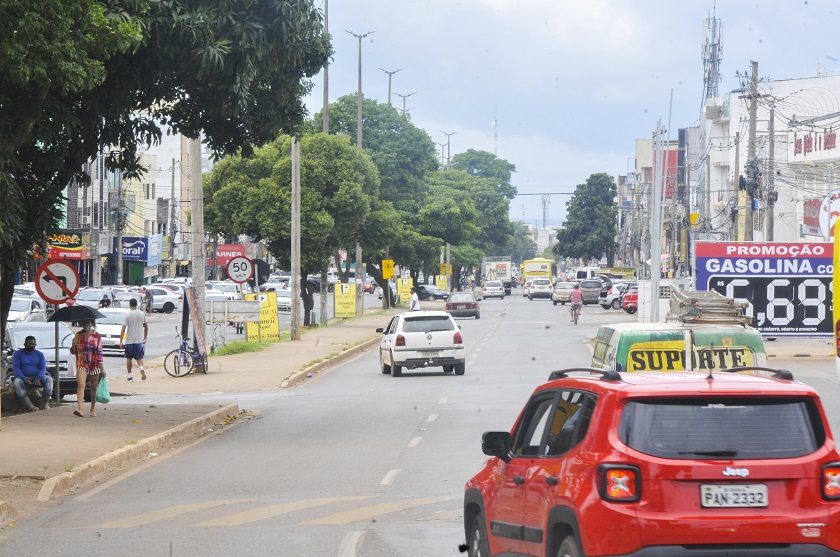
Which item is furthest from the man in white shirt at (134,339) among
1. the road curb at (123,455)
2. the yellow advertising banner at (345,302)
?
the yellow advertising banner at (345,302)

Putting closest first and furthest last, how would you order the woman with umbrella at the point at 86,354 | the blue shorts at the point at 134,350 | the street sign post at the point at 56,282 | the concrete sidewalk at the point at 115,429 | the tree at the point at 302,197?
the concrete sidewalk at the point at 115,429, the woman with umbrella at the point at 86,354, the street sign post at the point at 56,282, the blue shorts at the point at 134,350, the tree at the point at 302,197

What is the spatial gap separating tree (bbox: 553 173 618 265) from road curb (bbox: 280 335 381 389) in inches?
3987

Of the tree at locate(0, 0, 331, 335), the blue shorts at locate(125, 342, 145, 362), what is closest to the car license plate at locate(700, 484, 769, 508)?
the tree at locate(0, 0, 331, 335)

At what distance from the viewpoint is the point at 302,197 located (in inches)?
2142

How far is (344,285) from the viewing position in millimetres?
69250

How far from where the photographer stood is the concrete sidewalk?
14750mm

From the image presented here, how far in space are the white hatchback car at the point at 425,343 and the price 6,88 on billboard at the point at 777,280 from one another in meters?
9.77

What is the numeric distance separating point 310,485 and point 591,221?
13686 cm

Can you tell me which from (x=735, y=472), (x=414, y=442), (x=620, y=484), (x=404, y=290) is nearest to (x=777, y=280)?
(x=414, y=442)

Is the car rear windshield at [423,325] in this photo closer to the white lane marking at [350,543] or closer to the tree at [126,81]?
the tree at [126,81]

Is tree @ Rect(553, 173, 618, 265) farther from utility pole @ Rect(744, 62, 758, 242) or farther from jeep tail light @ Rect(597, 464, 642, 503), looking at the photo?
jeep tail light @ Rect(597, 464, 642, 503)

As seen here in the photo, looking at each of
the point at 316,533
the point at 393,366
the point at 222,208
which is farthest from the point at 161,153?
the point at 316,533

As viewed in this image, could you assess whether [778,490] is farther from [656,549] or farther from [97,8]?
[97,8]

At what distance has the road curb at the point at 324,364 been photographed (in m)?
30.7
